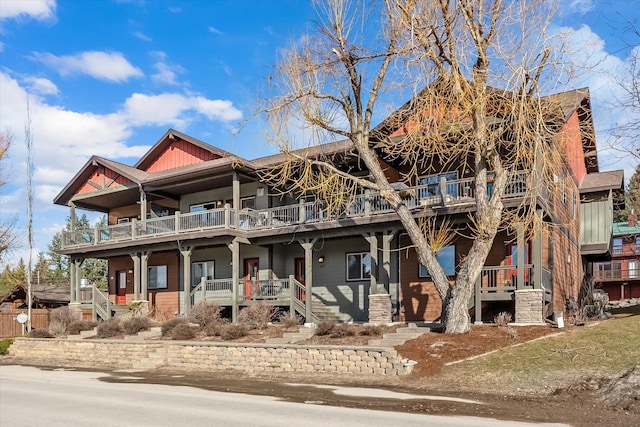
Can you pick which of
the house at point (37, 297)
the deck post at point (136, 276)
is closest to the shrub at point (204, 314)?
the deck post at point (136, 276)

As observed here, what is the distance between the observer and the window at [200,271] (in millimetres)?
28312

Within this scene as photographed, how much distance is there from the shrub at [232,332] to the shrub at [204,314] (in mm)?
1745

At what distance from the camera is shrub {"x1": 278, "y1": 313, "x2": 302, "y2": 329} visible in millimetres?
21173

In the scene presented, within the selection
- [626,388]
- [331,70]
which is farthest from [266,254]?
[626,388]

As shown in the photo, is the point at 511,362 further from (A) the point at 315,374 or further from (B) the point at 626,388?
(A) the point at 315,374

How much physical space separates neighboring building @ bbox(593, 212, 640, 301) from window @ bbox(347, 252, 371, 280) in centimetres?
3047

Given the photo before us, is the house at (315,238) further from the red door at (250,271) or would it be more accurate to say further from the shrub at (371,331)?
the shrub at (371,331)

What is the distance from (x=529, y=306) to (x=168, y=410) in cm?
1167

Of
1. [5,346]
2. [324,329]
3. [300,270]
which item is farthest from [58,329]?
[324,329]

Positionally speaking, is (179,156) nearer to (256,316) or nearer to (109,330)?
(109,330)

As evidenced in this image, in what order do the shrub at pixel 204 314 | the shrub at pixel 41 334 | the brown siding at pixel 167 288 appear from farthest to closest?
the brown siding at pixel 167 288
the shrub at pixel 41 334
the shrub at pixel 204 314

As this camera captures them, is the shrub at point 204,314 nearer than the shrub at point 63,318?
Yes

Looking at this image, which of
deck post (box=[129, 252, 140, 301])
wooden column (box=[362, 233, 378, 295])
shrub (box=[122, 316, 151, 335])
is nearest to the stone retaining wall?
shrub (box=[122, 316, 151, 335])

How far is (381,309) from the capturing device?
20297 mm
